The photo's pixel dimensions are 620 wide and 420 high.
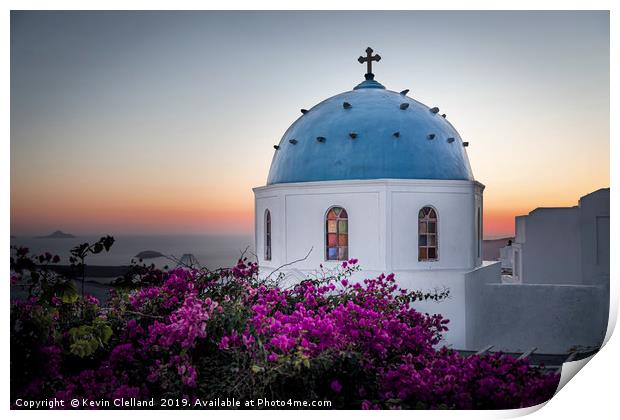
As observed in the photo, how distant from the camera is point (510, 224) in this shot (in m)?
10.8

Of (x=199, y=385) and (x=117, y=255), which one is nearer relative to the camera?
(x=199, y=385)

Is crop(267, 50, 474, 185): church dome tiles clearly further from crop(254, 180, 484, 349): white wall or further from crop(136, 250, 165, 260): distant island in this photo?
crop(136, 250, 165, 260): distant island

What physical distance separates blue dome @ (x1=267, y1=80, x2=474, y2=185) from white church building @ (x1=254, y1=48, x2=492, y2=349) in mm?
17

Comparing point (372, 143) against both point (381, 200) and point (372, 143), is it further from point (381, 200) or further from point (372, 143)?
point (381, 200)

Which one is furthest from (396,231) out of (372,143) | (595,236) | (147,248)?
(147,248)

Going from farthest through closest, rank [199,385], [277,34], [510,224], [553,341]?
[510,224]
[553,341]
[277,34]
[199,385]

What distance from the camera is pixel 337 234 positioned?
10.6m

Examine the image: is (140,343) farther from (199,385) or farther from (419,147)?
(419,147)

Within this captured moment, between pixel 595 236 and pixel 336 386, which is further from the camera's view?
pixel 595 236

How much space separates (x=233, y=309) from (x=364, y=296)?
→ 5.46ft

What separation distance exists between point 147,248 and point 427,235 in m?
4.61

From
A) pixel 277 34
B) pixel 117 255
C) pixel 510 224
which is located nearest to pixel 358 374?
pixel 117 255
